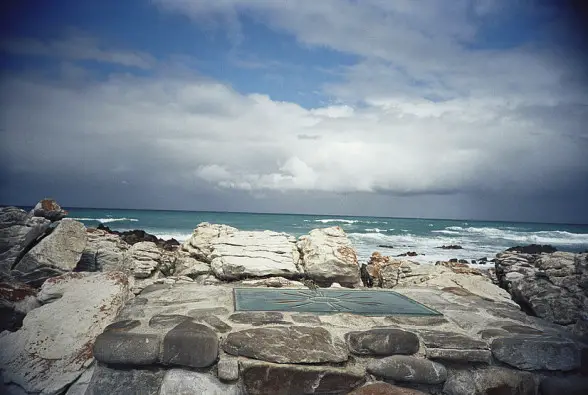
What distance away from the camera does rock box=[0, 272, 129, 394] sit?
274 cm

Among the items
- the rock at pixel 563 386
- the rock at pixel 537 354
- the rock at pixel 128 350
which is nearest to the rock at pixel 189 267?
the rock at pixel 128 350

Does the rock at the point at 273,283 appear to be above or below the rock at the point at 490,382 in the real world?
above

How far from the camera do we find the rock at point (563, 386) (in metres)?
2.71

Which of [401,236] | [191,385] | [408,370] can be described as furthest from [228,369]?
[401,236]

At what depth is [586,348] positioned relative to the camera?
9.46 feet

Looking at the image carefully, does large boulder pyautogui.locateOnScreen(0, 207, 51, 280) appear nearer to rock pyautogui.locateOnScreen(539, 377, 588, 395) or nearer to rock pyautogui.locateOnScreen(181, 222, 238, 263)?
rock pyautogui.locateOnScreen(181, 222, 238, 263)

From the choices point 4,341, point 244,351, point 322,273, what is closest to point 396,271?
point 322,273

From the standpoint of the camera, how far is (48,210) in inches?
222

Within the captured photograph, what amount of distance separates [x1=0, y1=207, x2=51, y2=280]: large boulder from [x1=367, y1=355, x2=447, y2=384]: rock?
14.1 feet

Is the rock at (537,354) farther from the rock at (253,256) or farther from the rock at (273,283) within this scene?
the rock at (253,256)

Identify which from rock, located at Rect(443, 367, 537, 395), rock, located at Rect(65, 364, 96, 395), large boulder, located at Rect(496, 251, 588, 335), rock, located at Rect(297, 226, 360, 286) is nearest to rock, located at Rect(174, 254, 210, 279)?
rock, located at Rect(297, 226, 360, 286)

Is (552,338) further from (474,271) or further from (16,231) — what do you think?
(16,231)

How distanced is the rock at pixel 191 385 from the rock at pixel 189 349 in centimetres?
6

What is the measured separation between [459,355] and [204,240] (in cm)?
440
